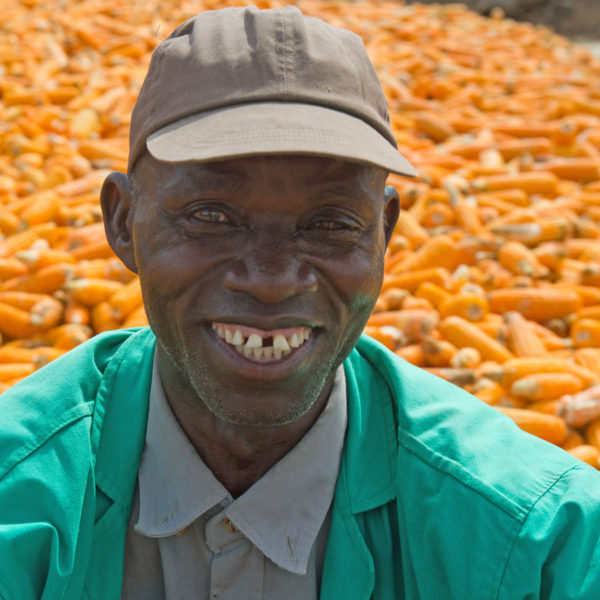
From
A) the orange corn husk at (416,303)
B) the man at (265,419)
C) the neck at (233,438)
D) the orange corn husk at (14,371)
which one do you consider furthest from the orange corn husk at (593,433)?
the orange corn husk at (14,371)

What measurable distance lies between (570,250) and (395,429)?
10.9ft

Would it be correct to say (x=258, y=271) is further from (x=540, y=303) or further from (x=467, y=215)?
(x=467, y=215)

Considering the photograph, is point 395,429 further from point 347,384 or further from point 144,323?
point 144,323

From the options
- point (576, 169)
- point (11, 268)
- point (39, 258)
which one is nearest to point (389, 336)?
point (39, 258)

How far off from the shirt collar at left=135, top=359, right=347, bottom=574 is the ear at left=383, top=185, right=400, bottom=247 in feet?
1.31

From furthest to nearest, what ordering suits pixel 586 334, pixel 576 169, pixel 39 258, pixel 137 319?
1. pixel 576 169
2. pixel 39 258
3. pixel 586 334
4. pixel 137 319

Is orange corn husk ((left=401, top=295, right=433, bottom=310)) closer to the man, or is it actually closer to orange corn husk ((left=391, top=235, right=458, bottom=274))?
orange corn husk ((left=391, top=235, right=458, bottom=274))

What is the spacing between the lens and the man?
149 cm

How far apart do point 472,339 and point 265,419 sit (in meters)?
2.45

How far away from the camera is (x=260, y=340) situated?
1.53m

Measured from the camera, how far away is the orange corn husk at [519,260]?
4.43m

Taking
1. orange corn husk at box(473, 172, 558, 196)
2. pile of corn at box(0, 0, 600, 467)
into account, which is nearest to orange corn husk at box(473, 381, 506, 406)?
pile of corn at box(0, 0, 600, 467)

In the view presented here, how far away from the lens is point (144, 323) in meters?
3.77

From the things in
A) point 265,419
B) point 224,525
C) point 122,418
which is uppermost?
point 265,419
